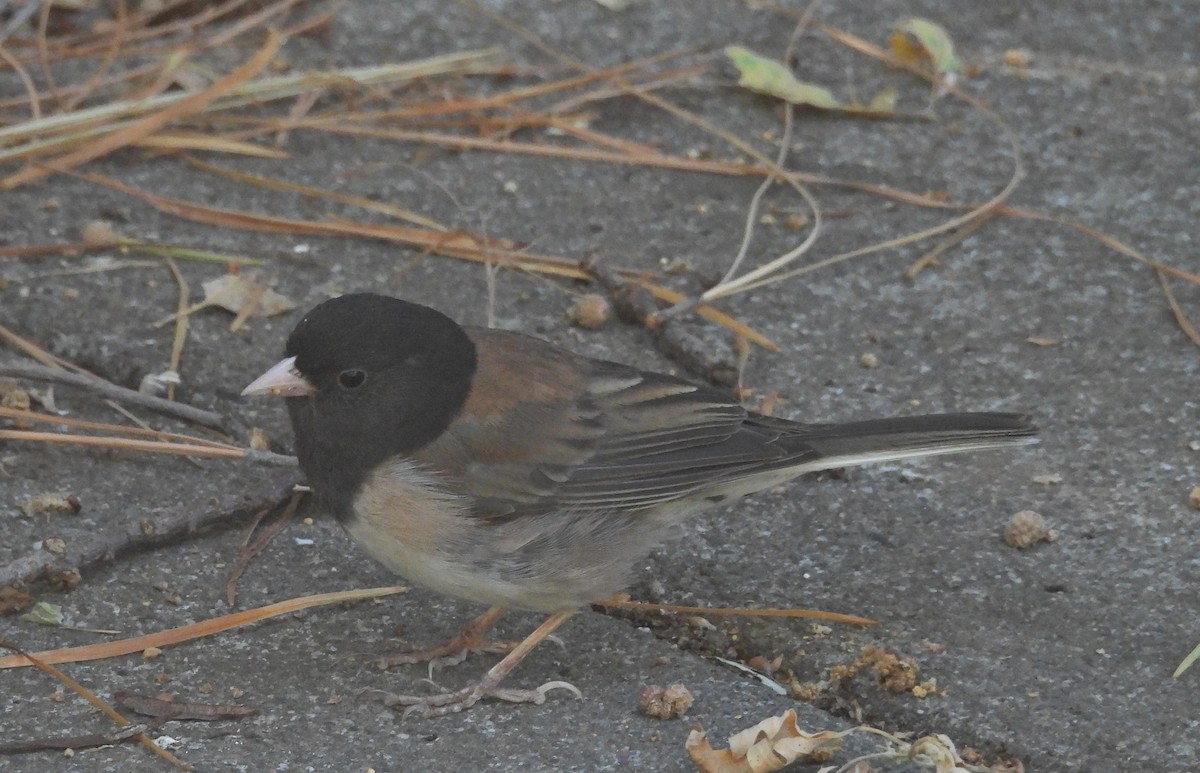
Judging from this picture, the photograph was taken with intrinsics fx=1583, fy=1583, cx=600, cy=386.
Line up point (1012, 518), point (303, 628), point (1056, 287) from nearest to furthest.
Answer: point (303, 628)
point (1012, 518)
point (1056, 287)

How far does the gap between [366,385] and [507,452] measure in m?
0.26

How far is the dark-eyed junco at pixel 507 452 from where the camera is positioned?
258 cm

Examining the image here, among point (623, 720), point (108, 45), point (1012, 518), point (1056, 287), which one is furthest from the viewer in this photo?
point (108, 45)

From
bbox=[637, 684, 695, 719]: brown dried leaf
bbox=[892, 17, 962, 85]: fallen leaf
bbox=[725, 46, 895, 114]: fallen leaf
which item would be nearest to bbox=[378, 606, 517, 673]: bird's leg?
bbox=[637, 684, 695, 719]: brown dried leaf

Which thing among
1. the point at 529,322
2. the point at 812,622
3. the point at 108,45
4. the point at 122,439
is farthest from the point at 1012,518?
the point at 108,45

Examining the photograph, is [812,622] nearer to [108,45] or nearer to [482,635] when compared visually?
[482,635]

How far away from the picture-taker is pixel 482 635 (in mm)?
2717

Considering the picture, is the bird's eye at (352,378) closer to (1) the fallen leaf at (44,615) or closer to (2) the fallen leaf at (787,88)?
(1) the fallen leaf at (44,615)

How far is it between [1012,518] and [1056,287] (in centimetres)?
89

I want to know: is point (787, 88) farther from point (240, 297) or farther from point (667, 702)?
point (667, 702)

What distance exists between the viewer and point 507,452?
8.75 feet

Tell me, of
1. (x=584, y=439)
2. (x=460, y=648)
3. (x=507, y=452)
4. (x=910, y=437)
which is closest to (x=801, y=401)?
(x=910, y=437)

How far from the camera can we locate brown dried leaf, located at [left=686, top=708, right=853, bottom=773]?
2.15m

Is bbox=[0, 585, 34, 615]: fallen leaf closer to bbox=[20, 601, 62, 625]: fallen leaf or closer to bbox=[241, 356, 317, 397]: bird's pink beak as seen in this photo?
bbox=[20, 601, 62, 625]: fallen leaf
